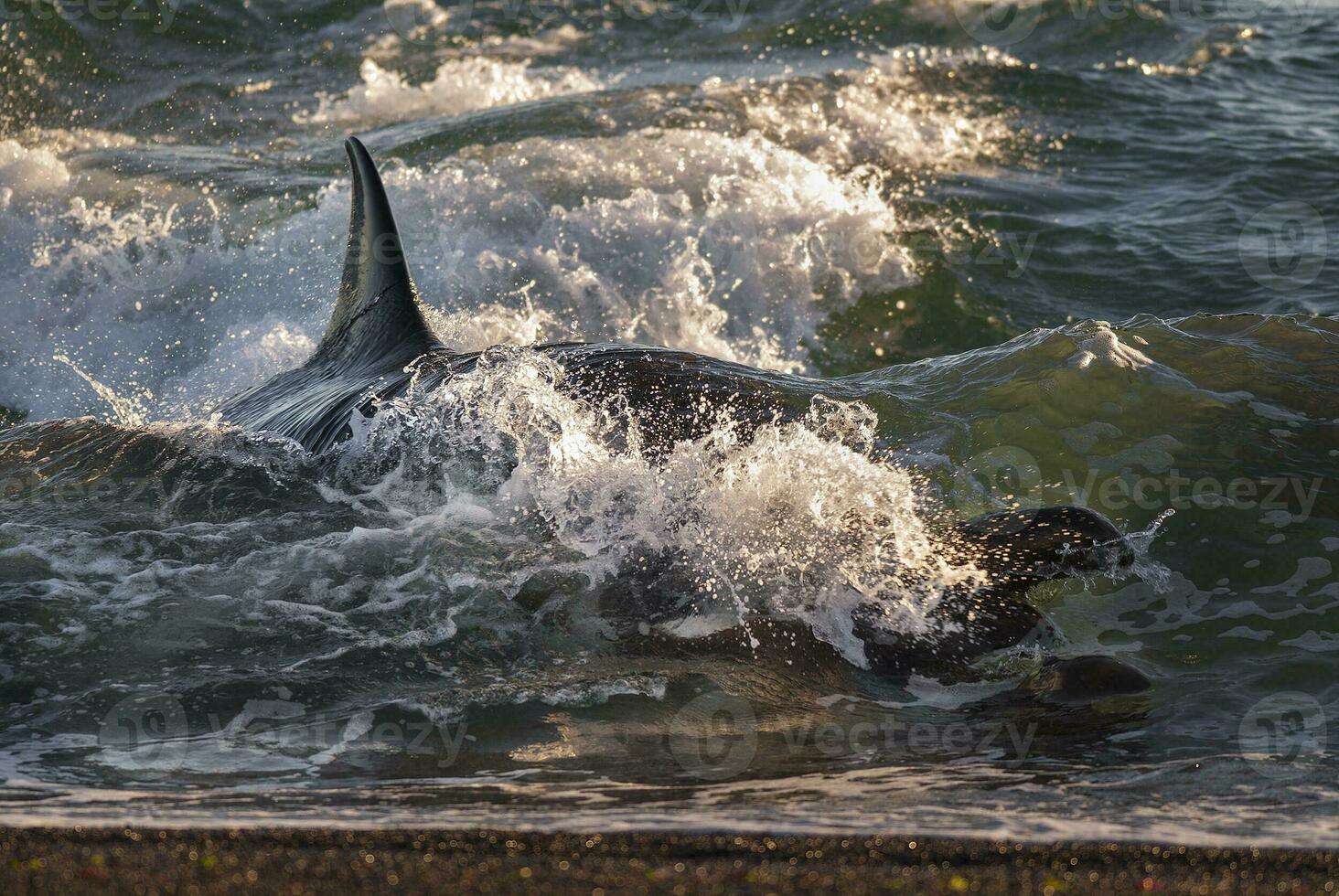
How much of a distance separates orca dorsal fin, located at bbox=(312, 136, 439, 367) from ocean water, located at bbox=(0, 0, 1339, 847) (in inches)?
21.0

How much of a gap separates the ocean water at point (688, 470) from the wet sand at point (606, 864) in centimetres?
A: 11

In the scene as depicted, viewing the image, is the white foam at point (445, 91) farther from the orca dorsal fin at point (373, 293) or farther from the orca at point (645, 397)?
the orca at point (645, 397)

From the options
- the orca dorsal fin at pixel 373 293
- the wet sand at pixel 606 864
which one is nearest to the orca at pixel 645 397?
the orca dorsal fin at pixel 373 293

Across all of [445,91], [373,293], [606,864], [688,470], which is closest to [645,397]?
[688,470]

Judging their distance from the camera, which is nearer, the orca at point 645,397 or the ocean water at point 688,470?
the ocean water at point 688,470

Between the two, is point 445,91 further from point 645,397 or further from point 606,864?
point 606,864

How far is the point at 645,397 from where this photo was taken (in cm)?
393

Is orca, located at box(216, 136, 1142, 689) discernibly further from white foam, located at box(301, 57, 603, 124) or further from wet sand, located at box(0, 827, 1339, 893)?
white foam, located at box(301, 57, 603, 124)

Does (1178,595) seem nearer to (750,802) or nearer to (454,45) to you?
(750,802)

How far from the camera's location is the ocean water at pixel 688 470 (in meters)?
2.85

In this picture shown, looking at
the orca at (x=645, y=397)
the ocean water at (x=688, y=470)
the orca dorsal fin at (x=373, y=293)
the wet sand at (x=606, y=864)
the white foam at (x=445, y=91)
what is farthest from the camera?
the white foam at (x=445, y=91)

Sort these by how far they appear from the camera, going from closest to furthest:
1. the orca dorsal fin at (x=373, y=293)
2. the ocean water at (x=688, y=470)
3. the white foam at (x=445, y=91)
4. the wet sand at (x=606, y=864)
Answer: the wet sand at (x=606, y=864), the ocean water at (x=688, y=470), the orca dorsal fin at (x=373, y=293), the white foam at (x=445, y=91)

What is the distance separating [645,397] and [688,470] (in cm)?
36

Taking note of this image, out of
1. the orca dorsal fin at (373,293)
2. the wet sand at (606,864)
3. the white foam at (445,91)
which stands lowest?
the wet sand at (606,864)
